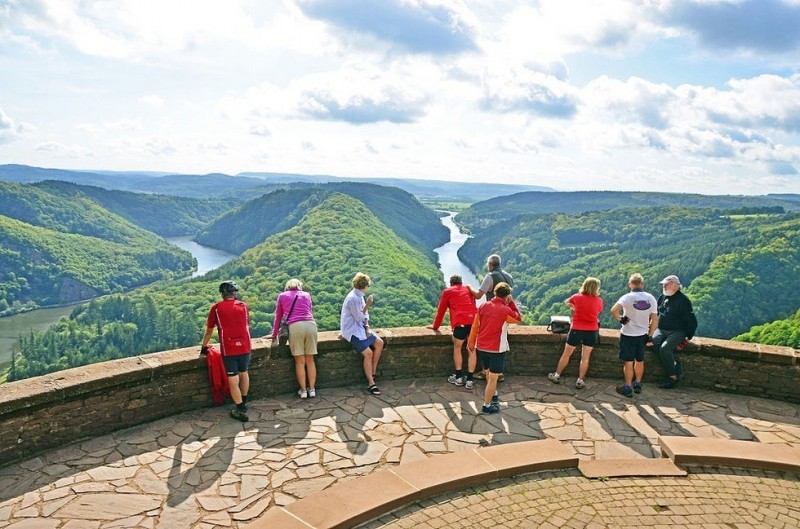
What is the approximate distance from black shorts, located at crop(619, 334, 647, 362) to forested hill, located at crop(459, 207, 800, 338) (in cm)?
5122

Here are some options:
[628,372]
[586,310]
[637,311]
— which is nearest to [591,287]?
[586,310]

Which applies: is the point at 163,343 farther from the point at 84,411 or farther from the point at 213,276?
the point at 84,411

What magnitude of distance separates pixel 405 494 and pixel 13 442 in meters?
3.68

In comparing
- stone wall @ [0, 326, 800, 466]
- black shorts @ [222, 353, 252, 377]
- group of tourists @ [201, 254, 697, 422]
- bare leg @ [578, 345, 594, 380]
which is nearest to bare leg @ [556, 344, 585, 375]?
group of tourists @ [201, 254, 697, 422]

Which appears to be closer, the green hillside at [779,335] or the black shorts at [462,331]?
the black shorts at [462,331]

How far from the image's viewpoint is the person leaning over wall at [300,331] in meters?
6.80

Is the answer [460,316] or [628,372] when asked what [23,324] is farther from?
[628,372]

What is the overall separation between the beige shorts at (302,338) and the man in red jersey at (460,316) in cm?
Answer: 166

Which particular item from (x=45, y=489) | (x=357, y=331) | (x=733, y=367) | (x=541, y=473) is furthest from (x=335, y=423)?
(x=733, y=367)

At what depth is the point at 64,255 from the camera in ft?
403

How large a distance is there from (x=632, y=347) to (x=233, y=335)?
4976mm

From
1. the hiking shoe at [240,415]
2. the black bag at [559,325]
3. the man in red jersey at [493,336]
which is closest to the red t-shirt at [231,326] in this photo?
the hiking shoe at [240,415]

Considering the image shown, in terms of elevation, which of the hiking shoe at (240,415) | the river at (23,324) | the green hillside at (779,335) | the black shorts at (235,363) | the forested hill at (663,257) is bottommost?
the river at (23,324)

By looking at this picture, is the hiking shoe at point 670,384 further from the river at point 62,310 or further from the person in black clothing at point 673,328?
the river at point 62,310
